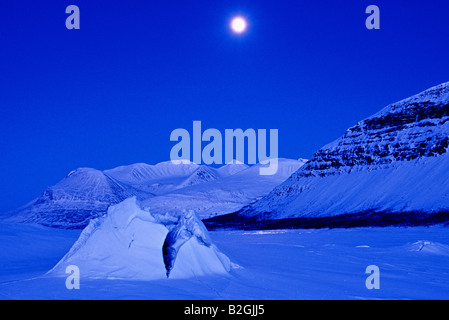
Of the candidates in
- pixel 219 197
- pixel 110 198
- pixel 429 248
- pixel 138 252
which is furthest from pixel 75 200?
pixel 138 252

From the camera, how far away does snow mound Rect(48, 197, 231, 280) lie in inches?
489

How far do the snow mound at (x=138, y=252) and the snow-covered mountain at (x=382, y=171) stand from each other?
175 ft

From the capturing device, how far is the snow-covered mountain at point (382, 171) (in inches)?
2855

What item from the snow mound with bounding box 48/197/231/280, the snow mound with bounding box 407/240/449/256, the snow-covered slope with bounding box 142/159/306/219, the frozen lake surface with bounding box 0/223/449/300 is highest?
the snow-covered slope with bounding box 142/159/306/219

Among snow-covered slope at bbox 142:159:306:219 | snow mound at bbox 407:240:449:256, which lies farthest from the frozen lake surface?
snow-covered slope at bbox 142:159:306:219

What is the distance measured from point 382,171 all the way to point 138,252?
8327 cm

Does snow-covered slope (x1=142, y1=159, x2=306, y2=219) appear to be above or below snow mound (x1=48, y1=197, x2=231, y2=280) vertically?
above

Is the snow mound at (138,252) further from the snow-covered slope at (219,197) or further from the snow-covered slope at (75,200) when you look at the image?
the snow-covered slope at (75,200)

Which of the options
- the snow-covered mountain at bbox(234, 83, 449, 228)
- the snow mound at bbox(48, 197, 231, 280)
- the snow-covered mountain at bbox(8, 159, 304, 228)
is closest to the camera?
the snow mound at bbox(48, 197, 231, 280)

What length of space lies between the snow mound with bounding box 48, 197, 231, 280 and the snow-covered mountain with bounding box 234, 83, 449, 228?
53.3 metres

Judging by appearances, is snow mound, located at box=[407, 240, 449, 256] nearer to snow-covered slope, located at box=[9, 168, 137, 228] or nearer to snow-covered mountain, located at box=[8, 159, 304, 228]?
snow-covered mountain, located at box=[8, 159, 304, 228]

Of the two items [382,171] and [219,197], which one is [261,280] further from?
[219,197]
